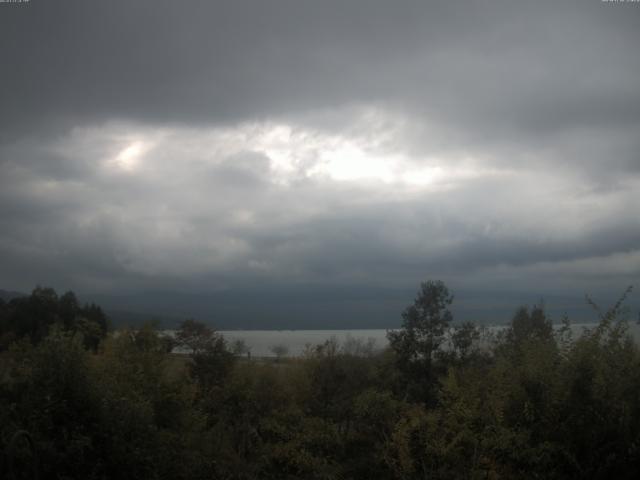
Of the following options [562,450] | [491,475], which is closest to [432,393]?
[491,475]

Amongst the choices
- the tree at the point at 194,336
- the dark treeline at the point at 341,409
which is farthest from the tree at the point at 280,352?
the dark treeline at the point at 341,409

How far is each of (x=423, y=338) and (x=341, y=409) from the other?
4.85 metres

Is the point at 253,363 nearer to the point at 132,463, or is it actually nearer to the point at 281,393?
the point at 281,393

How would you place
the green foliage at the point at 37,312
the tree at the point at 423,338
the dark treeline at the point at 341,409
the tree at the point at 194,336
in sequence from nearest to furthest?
the dark treeline at the point at 341,409 → the tree at the point at 423,338 → the tree at the point at 194,336 → the green foliage at the point at 37,312

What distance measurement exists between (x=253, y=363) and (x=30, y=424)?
18770 millimetres

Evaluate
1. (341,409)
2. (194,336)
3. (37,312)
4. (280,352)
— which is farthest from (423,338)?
(37,312)

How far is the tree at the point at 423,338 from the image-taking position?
25688mm

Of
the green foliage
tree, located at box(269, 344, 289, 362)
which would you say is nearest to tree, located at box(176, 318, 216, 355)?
tree, located at box(269, 344, 289, 362)

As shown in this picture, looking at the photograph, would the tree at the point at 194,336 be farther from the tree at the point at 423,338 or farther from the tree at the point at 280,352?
the tree at the point at 423,338

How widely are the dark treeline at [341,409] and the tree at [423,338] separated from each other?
6 centimetres

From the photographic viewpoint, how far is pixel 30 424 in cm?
1220

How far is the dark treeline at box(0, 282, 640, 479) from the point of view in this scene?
13.0 m

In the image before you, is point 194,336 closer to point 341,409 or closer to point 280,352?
point 280,352

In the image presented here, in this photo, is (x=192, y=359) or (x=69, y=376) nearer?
(x=69, y=376)
